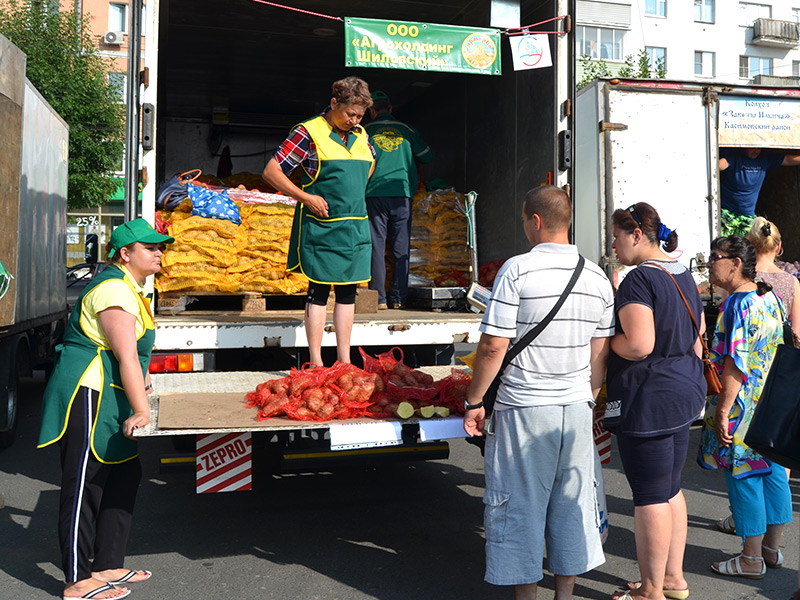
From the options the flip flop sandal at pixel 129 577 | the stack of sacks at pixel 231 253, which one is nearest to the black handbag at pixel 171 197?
the stack of sacks at pixel 231 253

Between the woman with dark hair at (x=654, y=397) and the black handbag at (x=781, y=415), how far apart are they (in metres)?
0.41

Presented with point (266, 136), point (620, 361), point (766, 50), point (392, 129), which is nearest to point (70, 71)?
point (266, 136)

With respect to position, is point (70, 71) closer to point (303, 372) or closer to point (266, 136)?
point (266, 136)

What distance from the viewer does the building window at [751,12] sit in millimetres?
40969

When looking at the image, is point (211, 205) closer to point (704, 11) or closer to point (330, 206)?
point (330, 206)

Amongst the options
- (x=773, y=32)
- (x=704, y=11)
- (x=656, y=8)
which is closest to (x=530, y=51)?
(x=656, y=8)

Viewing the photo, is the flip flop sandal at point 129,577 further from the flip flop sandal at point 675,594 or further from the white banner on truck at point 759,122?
the white banner on truck at point 759,122

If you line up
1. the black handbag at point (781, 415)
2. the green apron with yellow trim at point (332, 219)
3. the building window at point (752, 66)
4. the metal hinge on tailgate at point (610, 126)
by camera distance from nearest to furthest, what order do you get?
the black handbag at point (781, 415) < the green apron with yellow trim at point (332, 219) < the metal hinge on tailgate at point (610, 126) < the building window at point (752, 66)

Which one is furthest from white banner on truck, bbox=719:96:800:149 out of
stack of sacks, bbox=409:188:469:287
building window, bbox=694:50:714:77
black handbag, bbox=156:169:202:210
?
building window, bbox=694:50:714:77

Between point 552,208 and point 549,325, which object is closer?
point 549,325

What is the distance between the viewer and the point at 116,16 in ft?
105

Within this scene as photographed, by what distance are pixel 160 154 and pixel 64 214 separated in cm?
136

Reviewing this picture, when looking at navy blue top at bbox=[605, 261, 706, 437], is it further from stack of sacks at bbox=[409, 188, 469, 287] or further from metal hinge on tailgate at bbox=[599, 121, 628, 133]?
metal hinge on tailgate at bbox=[599, 121, 628, 133]

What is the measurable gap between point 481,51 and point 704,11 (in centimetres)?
3902
